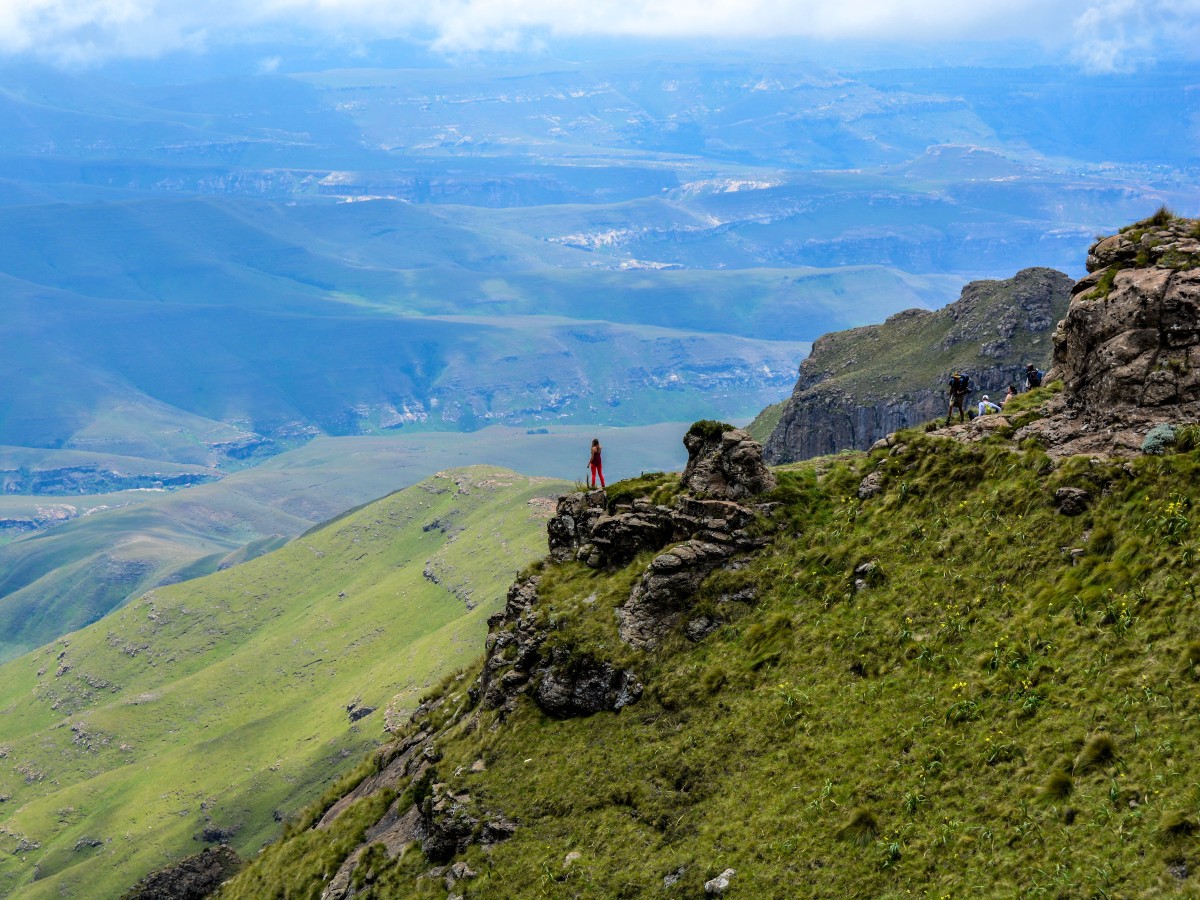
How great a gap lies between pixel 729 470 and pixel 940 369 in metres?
141

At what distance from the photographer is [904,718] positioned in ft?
123

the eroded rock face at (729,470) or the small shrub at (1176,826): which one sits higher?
the eroded rock face at (729,470)

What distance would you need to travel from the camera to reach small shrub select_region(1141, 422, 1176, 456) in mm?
39625

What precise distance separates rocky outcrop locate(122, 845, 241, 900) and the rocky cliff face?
111 meters

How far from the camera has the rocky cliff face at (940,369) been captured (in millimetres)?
173500

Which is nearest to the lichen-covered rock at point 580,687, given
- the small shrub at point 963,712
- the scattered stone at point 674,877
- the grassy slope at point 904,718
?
the grassy slope at point 904,718

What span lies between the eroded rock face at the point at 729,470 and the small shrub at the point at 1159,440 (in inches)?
628

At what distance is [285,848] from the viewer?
67.7 m

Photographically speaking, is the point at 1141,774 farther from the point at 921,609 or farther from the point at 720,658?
the point at 720,658

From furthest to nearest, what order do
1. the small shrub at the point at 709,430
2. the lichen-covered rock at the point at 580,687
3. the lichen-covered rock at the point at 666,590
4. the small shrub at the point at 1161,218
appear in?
1. the small shrub at the point at 709,430
2. the lichen-covered rock at the point at 666,590
3. the lichen-covered rock at the point at 580,687
4. the small shrub at the point at 1161,218

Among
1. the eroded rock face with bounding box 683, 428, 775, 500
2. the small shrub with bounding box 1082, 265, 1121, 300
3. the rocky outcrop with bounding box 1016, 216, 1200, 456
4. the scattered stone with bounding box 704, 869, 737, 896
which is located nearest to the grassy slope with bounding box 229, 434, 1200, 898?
the scattered stone with bounding box 704, 869, 737, 896

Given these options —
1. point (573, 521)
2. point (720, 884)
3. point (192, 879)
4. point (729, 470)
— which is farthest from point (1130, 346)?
point (192, 879)

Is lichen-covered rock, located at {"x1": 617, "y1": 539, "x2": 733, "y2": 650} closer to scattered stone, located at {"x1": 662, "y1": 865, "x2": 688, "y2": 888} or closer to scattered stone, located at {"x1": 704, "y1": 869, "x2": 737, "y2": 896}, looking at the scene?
scattered stone, located at {"x1": 662, "y1": 865, "x2": 688, "y2": 888}

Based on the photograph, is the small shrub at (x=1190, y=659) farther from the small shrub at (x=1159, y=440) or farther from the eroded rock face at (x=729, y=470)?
the eroded rock face at (x=729, y=470)
